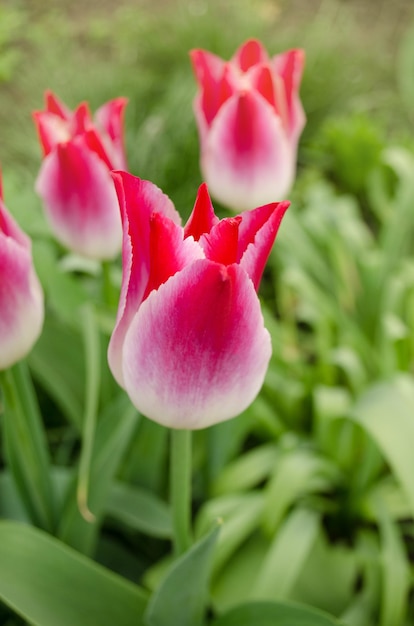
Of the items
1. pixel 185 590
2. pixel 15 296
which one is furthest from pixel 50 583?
pixel 15 296

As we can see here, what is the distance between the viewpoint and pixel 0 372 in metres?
0.61

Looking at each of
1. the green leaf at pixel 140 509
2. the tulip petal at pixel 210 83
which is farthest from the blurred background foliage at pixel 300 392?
the tulip petal at pixel 210 83

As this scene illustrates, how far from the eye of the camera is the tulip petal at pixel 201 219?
0.44 meters

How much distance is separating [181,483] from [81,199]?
278 mm

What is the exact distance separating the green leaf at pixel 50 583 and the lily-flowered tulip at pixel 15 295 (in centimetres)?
16

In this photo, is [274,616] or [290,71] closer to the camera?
[274,616]

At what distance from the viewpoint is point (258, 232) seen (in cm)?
43

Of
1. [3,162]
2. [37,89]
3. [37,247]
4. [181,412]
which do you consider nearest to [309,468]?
[37,247]

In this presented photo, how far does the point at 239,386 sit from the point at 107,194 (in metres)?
0.30

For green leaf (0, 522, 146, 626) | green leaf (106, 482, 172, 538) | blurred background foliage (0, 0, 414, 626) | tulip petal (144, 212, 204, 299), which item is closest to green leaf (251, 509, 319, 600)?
blurred background foliage (0, 0, 414, 626)

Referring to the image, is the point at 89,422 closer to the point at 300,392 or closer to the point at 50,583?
the point at 50,583

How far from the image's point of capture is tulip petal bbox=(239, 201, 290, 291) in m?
0.43

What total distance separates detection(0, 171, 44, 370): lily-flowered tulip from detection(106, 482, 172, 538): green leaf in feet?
1.15

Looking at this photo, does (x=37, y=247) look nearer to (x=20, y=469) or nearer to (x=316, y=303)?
(x=20, y=469)
